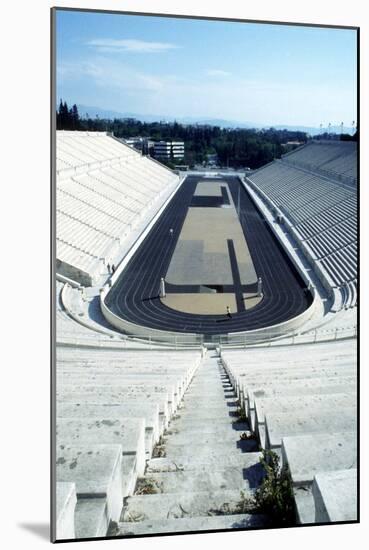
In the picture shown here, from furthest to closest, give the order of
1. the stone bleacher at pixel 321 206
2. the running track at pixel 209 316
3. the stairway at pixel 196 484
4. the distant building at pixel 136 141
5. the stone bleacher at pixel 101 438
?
1. the stone bleacher at pixel 321 206
2. the running track at pixel 209 316
3. the distant building at pixel 136 141
4. the stairway at pixel 196 484
5. the stone bleacher at pixel 101 438

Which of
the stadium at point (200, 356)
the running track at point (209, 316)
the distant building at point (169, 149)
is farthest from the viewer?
the running track at point (209, 316)

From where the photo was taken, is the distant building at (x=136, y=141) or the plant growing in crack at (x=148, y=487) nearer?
the plant growing in crack at (x=148, y=487)

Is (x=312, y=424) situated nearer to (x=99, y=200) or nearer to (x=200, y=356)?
(x=200, y=356)

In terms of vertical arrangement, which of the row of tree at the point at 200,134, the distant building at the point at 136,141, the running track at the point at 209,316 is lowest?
the running track at the point at 209,316

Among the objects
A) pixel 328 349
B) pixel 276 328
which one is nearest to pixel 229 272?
pixel 276 328

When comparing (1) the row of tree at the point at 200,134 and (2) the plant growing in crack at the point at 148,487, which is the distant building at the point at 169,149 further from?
(2) the plant growing in crack at the point at 148,487

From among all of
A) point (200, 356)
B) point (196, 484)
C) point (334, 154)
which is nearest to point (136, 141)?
point (200, 356)

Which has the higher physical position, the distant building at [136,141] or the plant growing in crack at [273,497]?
the distant building at [136,141]

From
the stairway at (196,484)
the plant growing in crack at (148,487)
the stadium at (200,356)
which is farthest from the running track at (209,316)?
the plant growing in crack at (148,487)
